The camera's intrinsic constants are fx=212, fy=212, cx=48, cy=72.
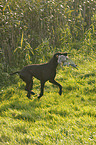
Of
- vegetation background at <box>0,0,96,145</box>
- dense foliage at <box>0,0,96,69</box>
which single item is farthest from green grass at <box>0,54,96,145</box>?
dense foliage at <box>0,0,96,69</box>

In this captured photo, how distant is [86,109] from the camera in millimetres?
4754

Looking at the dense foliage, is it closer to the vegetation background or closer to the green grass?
the vegetation background

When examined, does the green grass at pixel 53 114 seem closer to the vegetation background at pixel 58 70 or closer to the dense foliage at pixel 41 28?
the vegetation background at pixel 58 70

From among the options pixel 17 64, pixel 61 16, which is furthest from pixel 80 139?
pixel 61 16

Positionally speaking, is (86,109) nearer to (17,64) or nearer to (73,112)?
(73,112)

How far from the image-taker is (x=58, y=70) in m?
7.24

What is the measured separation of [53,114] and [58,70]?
2840 mm

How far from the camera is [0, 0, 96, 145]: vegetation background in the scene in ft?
13.0

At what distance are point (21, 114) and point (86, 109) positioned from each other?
145 centimetres

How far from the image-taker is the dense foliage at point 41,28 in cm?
716

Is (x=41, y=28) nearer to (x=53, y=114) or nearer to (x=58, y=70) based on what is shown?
(x=58, y=70)

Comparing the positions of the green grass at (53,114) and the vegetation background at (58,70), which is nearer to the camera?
the green grass at (53,114)

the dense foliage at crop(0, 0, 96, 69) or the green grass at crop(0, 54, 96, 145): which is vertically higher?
the dense foliage at crop(0, 0, 96, 69)

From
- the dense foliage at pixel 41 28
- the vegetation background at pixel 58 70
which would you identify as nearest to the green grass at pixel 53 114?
the vegetation background at pixel 58 70
